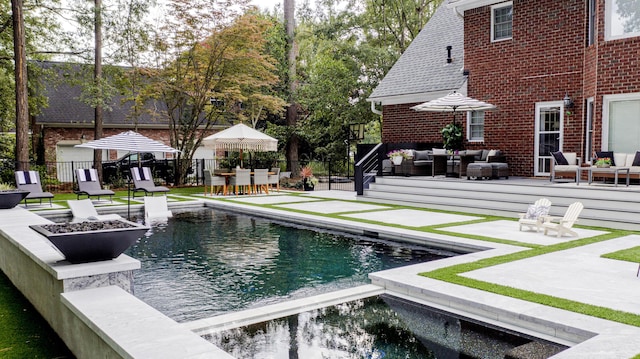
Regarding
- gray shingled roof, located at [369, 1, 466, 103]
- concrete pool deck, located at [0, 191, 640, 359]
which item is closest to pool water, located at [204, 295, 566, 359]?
concrete pool deck, located at [0, 191, 640, 359]

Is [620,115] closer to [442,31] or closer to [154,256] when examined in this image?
[442,31]

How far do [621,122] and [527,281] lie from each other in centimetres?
836

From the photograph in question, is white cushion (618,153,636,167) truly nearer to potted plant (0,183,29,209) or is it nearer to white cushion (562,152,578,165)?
white cushion (562,152,578,165)

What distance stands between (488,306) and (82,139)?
25739mm


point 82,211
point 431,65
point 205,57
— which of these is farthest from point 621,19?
point 205,57

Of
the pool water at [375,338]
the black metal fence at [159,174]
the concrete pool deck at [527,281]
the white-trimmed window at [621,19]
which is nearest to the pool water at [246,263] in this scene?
the concrete pool deck at [527,281]

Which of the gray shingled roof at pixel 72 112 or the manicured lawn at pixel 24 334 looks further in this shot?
the gray shingled roof at pixel 72 112

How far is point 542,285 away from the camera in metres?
5.94

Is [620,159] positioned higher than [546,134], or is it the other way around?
[546,134]

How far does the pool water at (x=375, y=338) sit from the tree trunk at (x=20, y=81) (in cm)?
1662

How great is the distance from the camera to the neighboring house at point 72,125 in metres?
26.0

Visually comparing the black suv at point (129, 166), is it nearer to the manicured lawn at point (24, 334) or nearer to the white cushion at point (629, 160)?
the manicured lawn at point (24, 334)

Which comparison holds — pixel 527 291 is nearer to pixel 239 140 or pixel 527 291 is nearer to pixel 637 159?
pixel 637 159

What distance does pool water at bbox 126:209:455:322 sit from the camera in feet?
20.5
